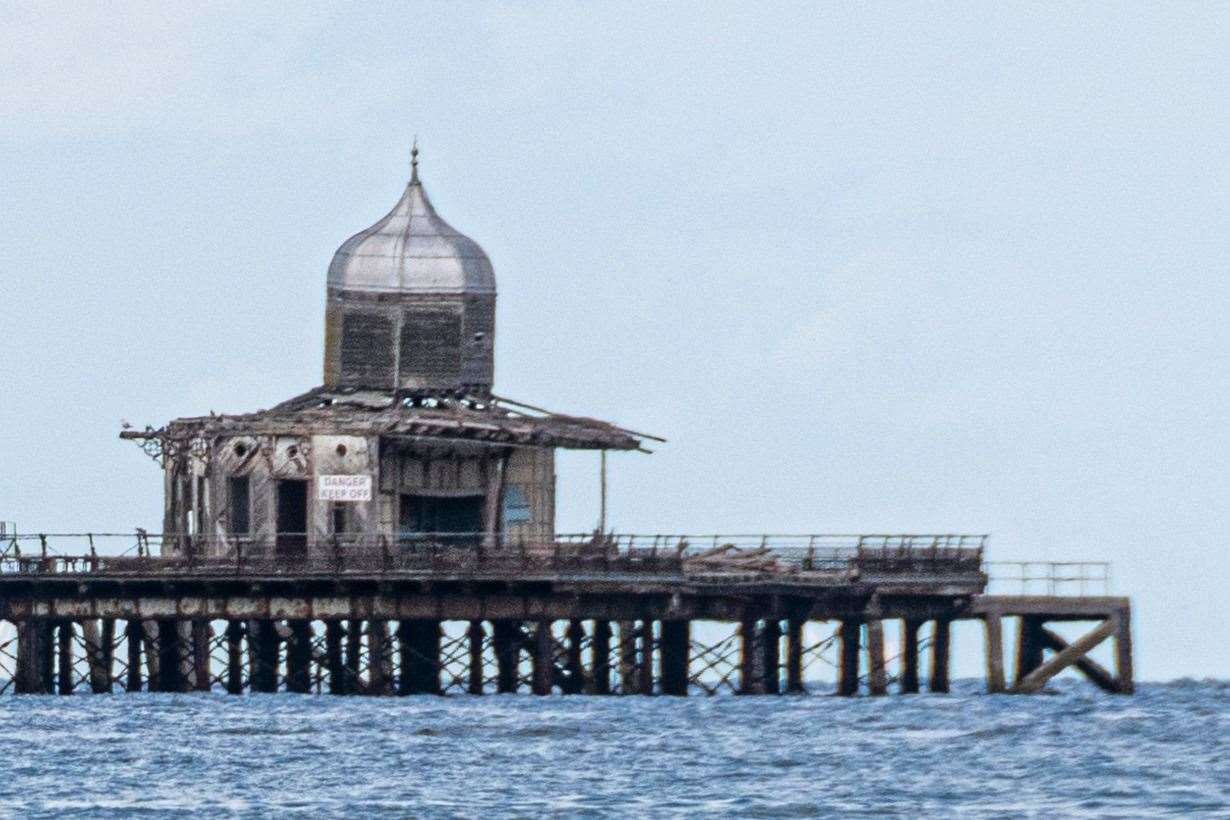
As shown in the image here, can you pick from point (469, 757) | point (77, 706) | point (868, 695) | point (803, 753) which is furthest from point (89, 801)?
point (868, 695)

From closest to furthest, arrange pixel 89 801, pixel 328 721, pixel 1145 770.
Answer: pixel 89 801 < pixel 1145 770 < pixel 328 721

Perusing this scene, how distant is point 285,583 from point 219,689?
8.73m

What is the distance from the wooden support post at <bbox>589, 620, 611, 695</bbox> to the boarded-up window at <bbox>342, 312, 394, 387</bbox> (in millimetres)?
7837

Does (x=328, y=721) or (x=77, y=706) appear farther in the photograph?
(x=77, y=706)

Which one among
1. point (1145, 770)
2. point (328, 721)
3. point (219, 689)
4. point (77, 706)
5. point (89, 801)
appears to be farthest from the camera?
point (219, 689)

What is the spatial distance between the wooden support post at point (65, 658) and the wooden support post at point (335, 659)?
625 centimetres

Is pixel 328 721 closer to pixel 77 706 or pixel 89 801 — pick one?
pixel 77 706

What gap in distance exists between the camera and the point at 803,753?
2921 inches

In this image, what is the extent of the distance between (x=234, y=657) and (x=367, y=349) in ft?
26.6

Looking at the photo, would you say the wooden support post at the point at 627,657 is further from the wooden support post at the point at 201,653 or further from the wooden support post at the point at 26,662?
the wooden support post at the point at 26,662

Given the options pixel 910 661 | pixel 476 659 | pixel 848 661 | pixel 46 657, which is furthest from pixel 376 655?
pixel 910 661

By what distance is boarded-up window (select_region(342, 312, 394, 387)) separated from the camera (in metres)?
95.2

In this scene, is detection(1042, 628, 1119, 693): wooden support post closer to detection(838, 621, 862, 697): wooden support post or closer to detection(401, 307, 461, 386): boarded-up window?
detection(838, 621, 862, 697): wooden support post

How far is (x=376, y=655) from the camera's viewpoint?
88875 mm
